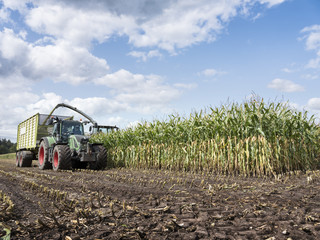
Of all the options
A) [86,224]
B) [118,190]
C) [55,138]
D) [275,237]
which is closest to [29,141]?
[55,138]

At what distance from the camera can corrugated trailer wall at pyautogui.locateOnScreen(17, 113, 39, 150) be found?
1288cm

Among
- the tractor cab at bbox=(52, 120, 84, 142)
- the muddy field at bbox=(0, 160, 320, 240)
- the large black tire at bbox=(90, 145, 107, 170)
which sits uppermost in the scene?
the tractor cab at bbox=(52, 120, 84, 142)

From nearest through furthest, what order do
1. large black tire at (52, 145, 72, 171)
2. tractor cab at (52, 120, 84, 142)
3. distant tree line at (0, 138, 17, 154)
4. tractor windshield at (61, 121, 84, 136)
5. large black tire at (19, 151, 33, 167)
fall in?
1. large black tire at (52, 145, 72, 171)
2. tractor cab at (52, 120, 84, 142)
3. tractor windshield at (61, 121, 84, 136)
4. large black tire at (19, 151, 33, 167)
5. distant tree line at (0, 138, 17, 154)

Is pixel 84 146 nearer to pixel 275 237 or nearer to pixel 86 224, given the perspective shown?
pixel 86 224

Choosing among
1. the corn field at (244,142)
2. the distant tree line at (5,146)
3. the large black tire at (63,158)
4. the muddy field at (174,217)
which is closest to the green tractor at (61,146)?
the large black tire at (63,158)

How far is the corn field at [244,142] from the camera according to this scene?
23.2ft

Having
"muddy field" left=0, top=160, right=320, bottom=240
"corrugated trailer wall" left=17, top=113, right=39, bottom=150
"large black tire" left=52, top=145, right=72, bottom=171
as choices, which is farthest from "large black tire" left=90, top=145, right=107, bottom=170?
"muddy field" left=0, top=160, right=320, bottom=240

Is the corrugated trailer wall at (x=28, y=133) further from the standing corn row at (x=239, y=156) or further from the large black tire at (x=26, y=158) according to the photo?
the standing corn row at (x=239, y=156)

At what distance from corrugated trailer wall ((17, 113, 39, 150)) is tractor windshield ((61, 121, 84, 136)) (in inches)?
96.7

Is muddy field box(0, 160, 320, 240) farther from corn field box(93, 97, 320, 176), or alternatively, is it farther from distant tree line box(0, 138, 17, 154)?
distant tree line box(0, 138, 17, 154)

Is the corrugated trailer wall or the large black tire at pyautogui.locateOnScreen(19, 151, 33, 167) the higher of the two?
the corrugated trailer wall

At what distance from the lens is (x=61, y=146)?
389 inches

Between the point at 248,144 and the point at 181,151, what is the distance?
2487 millimetres

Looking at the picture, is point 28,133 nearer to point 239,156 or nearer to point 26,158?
point 26,158
